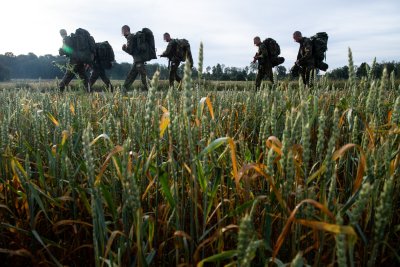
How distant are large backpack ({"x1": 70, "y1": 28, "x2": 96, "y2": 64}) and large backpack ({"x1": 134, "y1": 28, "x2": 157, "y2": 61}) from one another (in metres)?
1.33

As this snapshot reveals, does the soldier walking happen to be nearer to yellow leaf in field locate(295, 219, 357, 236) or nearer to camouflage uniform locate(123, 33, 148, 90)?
camouflage uniform locate(123, 33, 148, 90)

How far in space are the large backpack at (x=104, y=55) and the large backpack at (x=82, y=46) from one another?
4.06ft

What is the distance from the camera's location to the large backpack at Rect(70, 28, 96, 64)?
999 cm

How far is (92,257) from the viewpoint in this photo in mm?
1331

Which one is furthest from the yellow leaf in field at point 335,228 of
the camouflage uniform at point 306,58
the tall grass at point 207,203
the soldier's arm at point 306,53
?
the soldier's arm at point 306,53

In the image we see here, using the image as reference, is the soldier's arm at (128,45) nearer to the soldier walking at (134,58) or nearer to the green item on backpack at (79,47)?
the soldier walking at (134,58)

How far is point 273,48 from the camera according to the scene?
10.8 meters

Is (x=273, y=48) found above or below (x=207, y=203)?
above

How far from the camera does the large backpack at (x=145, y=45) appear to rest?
Result: 36.1ft

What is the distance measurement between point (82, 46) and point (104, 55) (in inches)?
71.5

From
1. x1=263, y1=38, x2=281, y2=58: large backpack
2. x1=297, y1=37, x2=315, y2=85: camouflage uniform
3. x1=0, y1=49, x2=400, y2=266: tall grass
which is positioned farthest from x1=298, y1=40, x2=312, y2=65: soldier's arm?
x1=0, y1=49, x2=400, y2=266: tall grass

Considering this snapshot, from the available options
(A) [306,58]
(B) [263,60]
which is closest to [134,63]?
(B) [263,60]

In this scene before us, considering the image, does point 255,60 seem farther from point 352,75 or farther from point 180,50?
point 352,75

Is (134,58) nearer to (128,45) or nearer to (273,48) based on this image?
(128,45)
